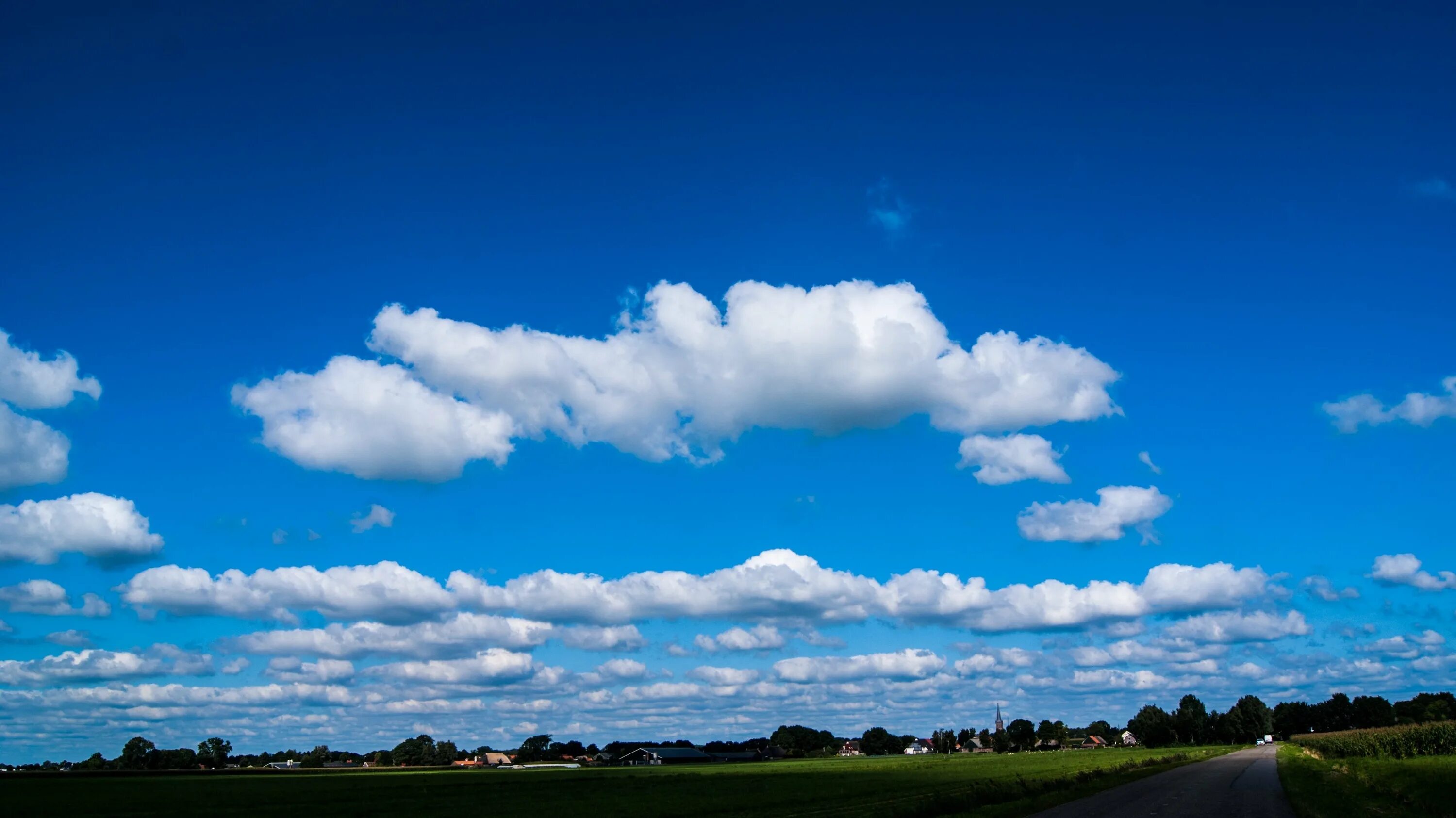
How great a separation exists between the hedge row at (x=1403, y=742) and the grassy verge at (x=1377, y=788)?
2.79 metres

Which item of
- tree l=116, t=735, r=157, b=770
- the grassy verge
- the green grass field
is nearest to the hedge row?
the grassy verge

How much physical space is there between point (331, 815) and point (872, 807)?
32.3 m

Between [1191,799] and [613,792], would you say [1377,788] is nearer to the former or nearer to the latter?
[1191,799]

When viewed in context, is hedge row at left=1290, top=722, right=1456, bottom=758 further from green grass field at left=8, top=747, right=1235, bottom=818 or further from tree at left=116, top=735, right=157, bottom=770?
tree at left=116, top=735, right=157, bottom=770

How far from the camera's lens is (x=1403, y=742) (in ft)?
299

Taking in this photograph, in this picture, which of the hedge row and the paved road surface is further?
the hedge row

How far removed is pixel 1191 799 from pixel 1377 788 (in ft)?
53.2

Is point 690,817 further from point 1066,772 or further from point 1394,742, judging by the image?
point 1394,742

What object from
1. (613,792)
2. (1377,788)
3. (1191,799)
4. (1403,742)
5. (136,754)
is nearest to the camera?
(1191,799)

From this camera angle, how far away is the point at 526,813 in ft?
191

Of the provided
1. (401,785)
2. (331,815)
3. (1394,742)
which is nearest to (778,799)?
(331,815)

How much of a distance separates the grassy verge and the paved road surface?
50.7 inches

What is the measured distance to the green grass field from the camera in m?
54.7

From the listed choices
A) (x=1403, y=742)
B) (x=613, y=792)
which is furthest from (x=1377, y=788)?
(x=613, y=792)
